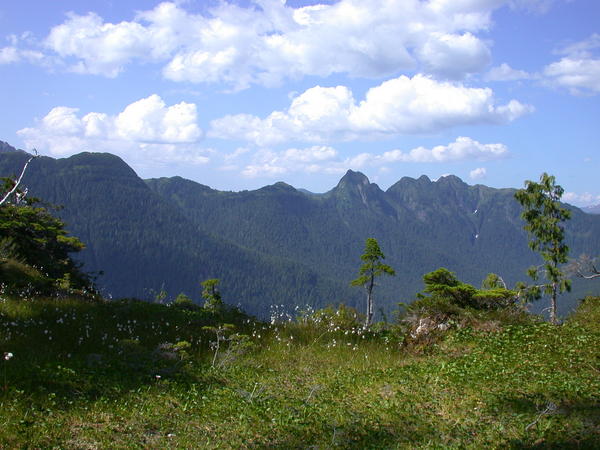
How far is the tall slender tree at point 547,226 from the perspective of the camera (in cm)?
3534

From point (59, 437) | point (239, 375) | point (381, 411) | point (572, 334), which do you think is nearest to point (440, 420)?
point (381, 411)

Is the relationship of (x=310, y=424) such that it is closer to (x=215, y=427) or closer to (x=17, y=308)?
(x=215, y=427)

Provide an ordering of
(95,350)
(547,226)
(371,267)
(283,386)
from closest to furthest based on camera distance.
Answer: (283,386)
(95,350)
(371,267)
(547,226)

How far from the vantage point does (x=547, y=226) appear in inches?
1406

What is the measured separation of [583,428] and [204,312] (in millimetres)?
11216

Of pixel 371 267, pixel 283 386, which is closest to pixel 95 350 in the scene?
pixel 283 386

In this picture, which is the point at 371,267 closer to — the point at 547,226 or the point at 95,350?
the point at 95,350

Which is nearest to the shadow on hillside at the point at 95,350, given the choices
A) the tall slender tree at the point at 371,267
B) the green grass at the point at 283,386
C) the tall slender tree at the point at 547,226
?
the green grass at the point at 283,386

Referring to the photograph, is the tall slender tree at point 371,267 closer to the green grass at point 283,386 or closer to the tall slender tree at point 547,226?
the green grass at point 283,386

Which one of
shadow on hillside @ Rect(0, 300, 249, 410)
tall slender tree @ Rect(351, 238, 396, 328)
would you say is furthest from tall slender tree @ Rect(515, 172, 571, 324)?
shadow on hillside @ Rect(0, 300, 249, 410)

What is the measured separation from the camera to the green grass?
6586mm

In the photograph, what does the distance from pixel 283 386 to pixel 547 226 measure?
106ft

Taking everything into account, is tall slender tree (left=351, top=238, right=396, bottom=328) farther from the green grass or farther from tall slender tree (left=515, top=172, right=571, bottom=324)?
tall slender tree (left=515, top=172, right=571, bottom=324)

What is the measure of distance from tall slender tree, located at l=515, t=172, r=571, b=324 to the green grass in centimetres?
2387
